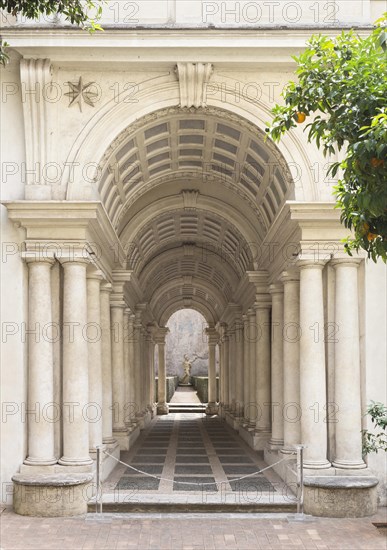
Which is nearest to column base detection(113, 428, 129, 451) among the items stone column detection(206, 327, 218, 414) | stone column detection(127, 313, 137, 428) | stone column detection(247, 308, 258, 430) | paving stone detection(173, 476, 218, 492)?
stone column detection(127, 313, 137, 428)

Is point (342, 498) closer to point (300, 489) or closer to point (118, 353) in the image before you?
point (300, 489)

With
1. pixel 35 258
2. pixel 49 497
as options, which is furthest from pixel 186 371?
pixel 49 497

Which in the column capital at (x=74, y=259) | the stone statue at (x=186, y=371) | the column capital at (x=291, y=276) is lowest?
the stone statue at (x=186, y=371)

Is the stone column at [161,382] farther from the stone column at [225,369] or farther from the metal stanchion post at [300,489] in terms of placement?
the metal stanchion post at [300,489]

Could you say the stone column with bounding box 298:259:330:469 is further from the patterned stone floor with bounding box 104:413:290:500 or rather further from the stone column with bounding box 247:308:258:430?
the stone column with bounding box 247:308:258:430

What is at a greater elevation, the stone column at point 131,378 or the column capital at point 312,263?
the column capital at point 312,263

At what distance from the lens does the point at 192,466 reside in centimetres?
2062

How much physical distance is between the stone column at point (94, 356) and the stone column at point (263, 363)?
7125 millimetres

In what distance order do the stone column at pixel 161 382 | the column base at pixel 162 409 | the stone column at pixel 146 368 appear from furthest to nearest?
the stone column at pixel 161 382
the column base at pixel 162 409
the stone column at pixel 146 368

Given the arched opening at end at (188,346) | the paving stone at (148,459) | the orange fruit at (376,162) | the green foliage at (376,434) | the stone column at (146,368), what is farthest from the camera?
the arched opening at end at (188,346)

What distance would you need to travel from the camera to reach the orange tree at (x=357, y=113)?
26.2 feet

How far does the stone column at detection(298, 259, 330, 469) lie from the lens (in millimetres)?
15930

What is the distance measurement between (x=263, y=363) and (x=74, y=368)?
955cm

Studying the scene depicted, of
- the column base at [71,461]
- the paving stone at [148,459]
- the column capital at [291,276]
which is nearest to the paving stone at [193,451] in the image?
the paving stone at [148,459]
